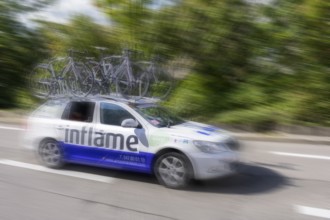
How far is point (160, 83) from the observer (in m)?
14.0

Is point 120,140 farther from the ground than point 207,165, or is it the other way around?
point 120,140

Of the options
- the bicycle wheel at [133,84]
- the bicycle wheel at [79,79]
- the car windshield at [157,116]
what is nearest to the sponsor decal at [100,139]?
the car windshield at [157,116]

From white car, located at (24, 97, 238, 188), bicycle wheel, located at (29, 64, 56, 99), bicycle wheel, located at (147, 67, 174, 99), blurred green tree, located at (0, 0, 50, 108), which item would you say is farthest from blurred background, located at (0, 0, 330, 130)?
white car, located at (24, 97, 238, 188)

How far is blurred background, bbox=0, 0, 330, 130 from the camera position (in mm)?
12648

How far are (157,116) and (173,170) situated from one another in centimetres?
117

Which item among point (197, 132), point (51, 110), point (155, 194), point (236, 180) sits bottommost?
point (155, 194)

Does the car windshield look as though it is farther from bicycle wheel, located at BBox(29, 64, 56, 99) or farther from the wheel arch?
bicycle wheel, located at BBox(29, 64, 56, 99)

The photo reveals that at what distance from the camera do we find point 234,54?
14.3m

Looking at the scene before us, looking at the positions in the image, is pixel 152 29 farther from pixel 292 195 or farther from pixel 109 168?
pixel 292 195

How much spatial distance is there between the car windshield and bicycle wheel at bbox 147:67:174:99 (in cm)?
568

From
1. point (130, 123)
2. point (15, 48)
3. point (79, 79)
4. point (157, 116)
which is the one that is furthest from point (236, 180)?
point (15, 48)

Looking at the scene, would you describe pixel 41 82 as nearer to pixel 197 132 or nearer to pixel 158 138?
pixel 158 138

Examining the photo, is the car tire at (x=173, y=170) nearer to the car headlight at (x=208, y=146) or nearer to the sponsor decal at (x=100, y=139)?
the car headlight at (x=208, y=146)

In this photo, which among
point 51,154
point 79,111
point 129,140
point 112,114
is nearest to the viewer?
point 129,140
